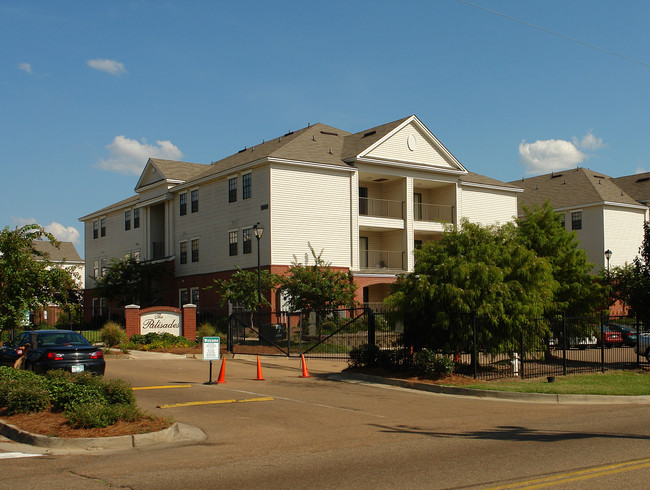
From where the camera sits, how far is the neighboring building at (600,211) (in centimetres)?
5234

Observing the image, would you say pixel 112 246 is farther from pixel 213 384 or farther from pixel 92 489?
pixel 92 489

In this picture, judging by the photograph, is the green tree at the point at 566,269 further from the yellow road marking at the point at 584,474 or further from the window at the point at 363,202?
the window at the point at 363,202

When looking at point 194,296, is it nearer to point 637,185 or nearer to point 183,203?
point 183,203

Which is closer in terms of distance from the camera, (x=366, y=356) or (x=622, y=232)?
(x=366, y=356)

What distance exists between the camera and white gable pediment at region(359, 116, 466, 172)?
41.3 m

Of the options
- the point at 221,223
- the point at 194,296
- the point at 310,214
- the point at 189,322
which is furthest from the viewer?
the point at 194,296

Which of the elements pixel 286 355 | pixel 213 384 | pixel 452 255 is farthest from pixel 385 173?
pixel 213 384

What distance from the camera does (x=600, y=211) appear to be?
52281 mm

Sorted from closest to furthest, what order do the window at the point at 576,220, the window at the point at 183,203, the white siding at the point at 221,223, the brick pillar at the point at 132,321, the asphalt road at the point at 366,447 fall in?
the asphalt road at the point at 366,447
the brick pillar at the point at 132,321
the white siding at the point at 221,223
the window at the point at 183,203
the window at the point at 576,220

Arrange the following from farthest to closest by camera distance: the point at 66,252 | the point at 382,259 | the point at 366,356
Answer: the point at 66,252 → the point at 382,259 → the point at 366,356

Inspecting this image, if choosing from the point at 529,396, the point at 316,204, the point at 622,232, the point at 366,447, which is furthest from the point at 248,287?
the point at 622,232

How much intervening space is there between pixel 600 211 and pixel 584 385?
3712 cm

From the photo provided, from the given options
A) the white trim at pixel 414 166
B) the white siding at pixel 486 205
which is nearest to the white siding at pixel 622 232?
the white siding at pixel 486 205

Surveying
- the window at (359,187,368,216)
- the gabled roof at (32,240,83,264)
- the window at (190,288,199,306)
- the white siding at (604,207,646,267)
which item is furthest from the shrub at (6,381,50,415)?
the gabled roof at (32,240,83,264)
